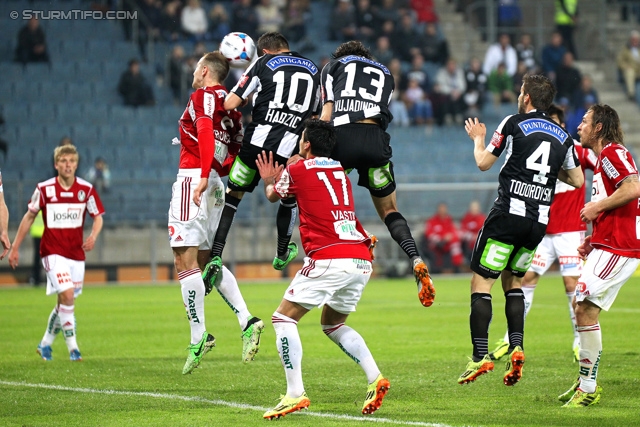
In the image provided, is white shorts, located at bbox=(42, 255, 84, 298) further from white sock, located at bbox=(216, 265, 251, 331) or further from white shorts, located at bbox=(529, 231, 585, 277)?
white shorts, located at bbox=(529, 231, 585, 277)

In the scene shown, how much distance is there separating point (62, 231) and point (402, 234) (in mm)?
4508

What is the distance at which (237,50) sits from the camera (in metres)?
10.3

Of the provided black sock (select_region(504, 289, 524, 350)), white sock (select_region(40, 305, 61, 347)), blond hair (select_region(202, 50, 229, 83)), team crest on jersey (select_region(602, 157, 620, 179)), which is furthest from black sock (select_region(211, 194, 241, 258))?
team crest on jersey (select_region(602, 157, 620, 179))

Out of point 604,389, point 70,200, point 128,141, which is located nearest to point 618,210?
point 604,389

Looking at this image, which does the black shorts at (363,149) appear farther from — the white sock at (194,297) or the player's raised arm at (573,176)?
the white sock at (194,297)

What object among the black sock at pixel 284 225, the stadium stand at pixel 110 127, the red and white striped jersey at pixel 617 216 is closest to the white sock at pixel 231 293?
the black sock at pixel 284 225

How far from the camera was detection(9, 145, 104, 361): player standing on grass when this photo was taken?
38.5 ft

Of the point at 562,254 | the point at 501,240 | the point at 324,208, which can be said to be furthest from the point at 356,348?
the point at 562,254

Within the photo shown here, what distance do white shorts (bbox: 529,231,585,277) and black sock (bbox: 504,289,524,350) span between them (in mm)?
2588

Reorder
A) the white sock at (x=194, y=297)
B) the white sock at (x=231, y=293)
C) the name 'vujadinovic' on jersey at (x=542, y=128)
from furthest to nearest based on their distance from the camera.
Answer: the white sock at (x=231, y=293) → the white sock at (x=194, y=297) → the name 'vujadinovic' on jersey at (x=542, y=128)

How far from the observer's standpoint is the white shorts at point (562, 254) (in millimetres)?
11781

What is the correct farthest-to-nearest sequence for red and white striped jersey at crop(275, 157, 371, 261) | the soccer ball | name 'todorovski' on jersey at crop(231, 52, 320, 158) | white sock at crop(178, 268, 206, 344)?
the soccer ball < white sock at crop(178, 268, 206, 344) < name 'todorovski' on jersey at crop(231, 52, 320, 158) < red and white striped jersey at crop(275, 157, 371, 261)

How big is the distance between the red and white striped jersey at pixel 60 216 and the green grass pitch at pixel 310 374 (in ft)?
4.14

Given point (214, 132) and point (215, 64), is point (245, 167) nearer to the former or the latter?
point (214, 132)
